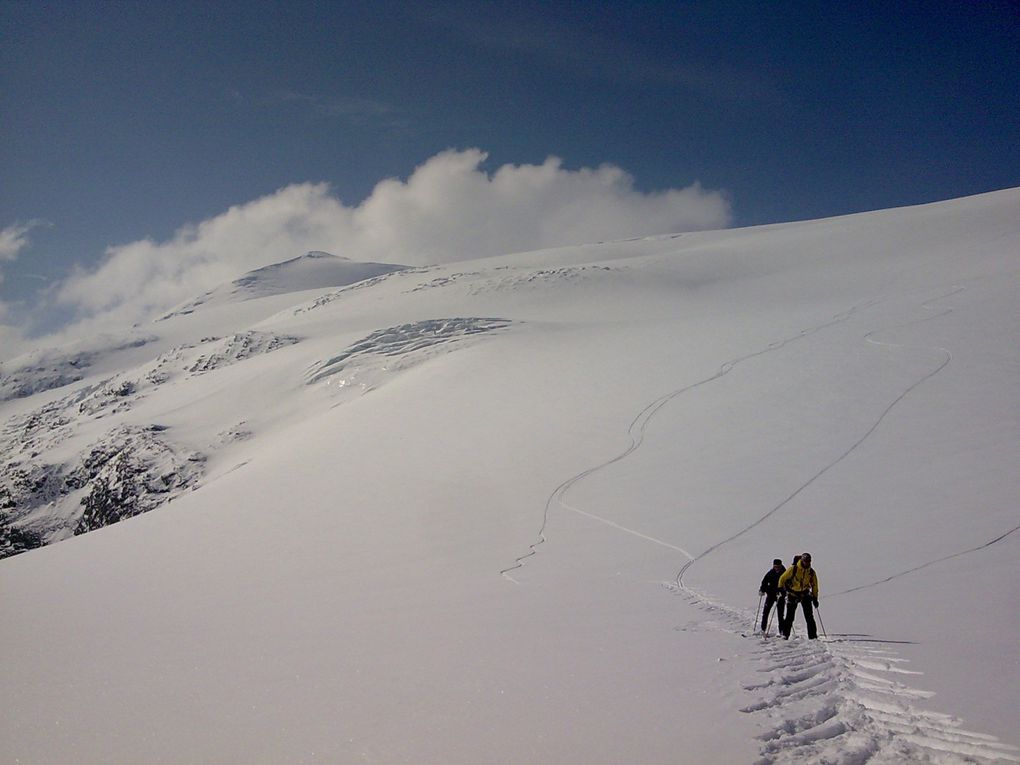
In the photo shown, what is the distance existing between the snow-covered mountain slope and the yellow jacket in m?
0.82

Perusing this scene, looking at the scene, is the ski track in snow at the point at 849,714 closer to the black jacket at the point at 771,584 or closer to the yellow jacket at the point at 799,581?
the yellow jacket at the point at 799,581

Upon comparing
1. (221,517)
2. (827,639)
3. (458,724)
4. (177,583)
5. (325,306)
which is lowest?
(827,639)

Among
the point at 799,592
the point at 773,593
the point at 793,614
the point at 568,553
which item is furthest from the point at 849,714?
the point at 568,553

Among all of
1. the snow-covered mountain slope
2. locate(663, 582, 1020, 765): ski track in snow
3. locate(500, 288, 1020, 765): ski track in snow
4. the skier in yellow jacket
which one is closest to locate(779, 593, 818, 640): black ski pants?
the skier in yellow jacket

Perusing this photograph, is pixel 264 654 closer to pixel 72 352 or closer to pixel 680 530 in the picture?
pixel 680 530

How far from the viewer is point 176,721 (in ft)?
25.9

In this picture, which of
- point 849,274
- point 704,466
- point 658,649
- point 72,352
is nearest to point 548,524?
point 704,466

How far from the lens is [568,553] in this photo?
52.7 feet

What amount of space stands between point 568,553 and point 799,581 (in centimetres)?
635

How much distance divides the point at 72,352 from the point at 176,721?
15733 cm

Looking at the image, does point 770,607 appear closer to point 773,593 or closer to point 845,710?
point 773,593

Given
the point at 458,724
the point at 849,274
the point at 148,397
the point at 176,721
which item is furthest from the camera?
the point at 148,397

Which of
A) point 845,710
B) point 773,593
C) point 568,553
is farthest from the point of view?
point 568,553

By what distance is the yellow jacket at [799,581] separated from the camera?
420 inches
